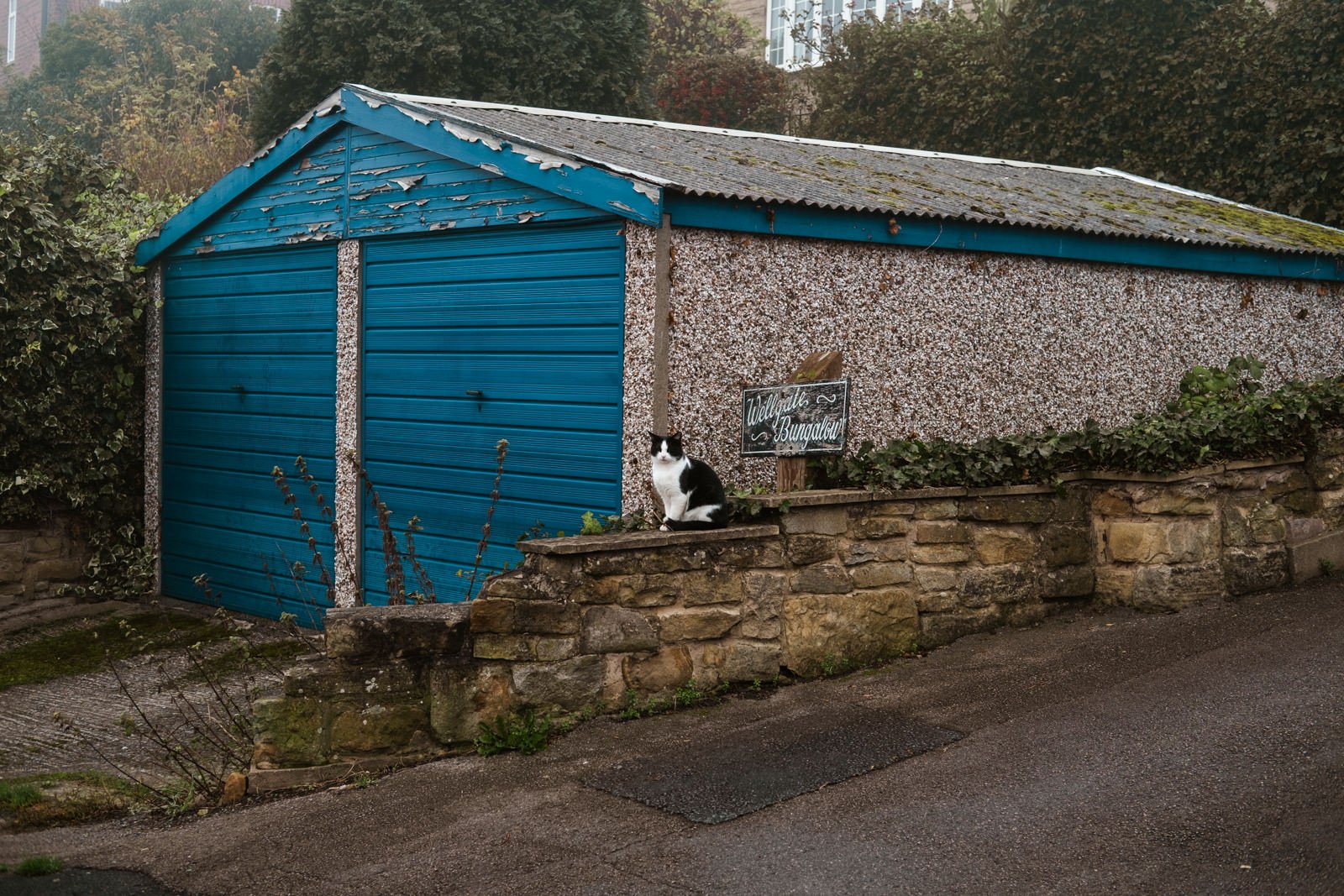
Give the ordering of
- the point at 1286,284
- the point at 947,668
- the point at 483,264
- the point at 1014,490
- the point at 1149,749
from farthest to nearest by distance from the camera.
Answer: the point at 1286,284 < the point at 483,264 < the point at 1014,490 < the point at 947,668 < the point at 1149,749

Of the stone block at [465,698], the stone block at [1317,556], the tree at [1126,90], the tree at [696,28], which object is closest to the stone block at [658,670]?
the stone block at [465,698]

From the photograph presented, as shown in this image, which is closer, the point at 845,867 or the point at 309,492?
the point at 845,867

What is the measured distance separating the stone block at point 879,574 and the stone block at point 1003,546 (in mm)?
510

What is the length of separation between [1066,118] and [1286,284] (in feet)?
21.9

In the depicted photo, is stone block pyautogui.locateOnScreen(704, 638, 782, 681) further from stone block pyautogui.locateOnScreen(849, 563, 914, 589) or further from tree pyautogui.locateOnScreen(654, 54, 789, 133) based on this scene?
tree pyautogui.locateOnScreen(654, 54, 789, 133)

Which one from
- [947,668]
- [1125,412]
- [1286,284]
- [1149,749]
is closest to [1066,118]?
[1286,284]

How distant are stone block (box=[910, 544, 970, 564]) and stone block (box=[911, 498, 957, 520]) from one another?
0.16 meters

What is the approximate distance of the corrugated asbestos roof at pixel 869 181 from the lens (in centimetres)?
790

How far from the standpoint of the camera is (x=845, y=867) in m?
4.64

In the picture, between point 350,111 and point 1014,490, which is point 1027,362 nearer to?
point 1014,490

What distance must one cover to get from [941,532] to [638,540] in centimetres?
191

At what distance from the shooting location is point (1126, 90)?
15977mm

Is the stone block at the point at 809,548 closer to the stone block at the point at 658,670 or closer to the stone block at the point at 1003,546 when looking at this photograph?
the stone block at the point at 658,670

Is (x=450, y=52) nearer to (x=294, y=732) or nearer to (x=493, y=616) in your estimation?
(x=493, y=616)
